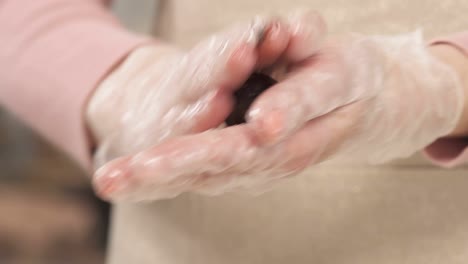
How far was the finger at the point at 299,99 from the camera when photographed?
28 cm

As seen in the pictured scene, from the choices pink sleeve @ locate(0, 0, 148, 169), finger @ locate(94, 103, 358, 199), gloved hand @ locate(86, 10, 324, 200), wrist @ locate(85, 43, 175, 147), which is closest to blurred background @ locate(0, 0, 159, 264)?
pink sleeve @ locate(0, 0, 148, 169)

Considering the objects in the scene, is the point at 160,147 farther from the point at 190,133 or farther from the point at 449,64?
the point at 449,64

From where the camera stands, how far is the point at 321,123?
310 millimetres

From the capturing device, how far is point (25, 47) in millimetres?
610

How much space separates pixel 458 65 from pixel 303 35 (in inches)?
5.4

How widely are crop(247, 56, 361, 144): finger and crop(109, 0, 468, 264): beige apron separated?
4.9 inches

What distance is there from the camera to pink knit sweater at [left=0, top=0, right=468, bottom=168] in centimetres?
54

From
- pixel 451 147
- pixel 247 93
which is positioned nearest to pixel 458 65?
pixel 451 147

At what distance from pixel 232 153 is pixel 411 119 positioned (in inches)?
5.3

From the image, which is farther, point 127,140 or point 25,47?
point 25,47

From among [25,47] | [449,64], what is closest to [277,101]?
[449,64]

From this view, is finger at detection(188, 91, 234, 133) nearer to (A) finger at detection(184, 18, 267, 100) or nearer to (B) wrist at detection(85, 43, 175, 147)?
(A) finger at detection(184, 18, 267, 100)

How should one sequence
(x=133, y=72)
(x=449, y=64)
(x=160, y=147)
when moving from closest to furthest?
1. (x=160, y=147)
2. (x=449, y=64)
3. (x=133, y=72)

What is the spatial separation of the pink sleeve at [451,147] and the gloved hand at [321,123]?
0.02 m
